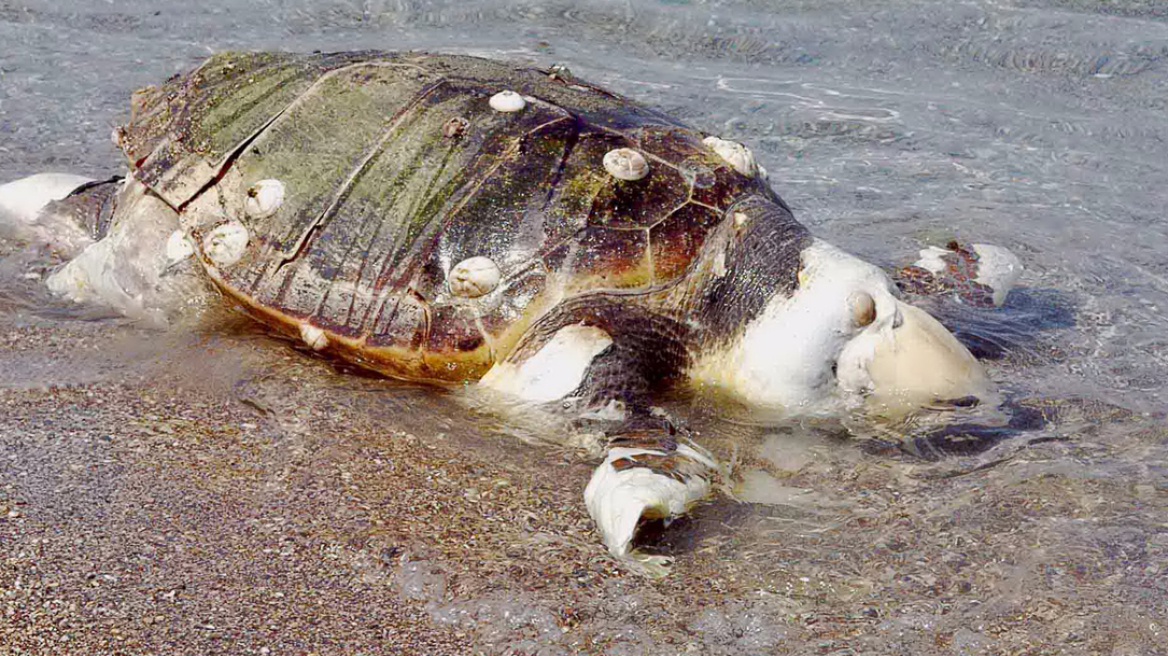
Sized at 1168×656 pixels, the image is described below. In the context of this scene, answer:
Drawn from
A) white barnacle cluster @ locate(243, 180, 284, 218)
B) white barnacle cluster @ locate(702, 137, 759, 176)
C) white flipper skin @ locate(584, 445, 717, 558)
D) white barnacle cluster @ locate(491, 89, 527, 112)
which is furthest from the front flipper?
white barnacle cluster @ locate(243, 180, 284, 218)

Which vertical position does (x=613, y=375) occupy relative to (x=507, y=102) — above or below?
below

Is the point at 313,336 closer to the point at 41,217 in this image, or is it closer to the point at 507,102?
the point at 507,102

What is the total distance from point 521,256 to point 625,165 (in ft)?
1.39

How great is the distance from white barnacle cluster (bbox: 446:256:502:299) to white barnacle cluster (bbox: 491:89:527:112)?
0.55m

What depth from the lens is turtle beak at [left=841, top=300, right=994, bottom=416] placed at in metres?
3.12

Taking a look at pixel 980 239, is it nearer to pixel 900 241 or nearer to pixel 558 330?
pixel 900 241

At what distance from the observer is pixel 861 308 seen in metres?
3.12

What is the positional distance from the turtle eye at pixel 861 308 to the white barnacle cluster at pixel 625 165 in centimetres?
72

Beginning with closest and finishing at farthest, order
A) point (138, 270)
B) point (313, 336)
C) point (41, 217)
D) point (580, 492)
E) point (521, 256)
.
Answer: point (580, 492) → point (521, 256) → point (313, 336) → point (138, 270) → point (41, 217)

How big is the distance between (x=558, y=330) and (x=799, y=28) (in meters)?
4.37

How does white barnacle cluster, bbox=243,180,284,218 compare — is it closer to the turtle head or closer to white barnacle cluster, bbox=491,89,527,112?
white barnacle cluster, bbox=491,89,527,112

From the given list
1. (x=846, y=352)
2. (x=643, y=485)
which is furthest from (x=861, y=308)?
(x=643, y=485)

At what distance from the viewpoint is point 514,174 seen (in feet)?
10.8

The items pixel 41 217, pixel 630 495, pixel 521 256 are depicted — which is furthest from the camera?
pixel 41 217
